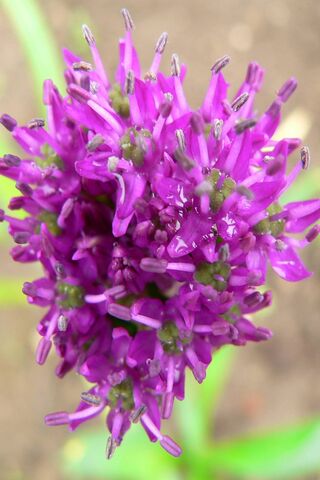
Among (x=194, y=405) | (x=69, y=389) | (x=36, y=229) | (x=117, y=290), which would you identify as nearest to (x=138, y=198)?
(x=117, y=290)

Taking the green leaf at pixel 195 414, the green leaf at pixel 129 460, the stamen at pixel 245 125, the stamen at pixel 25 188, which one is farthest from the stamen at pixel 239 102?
the green leaf at pixel 129 460

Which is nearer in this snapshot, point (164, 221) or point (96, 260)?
point (164, 221)

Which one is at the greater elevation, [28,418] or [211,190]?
[211,190]

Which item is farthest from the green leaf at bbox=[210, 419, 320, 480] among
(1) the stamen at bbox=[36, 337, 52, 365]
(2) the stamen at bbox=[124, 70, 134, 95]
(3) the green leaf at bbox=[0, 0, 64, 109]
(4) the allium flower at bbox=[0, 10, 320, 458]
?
(3) the green leaf at bbox=[0, 0, 64, 109]

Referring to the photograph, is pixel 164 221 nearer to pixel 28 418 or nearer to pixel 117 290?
pixel 117 290

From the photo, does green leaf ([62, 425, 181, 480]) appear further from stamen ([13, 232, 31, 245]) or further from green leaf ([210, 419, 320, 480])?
stamen ([13, 232, 31, 245])
